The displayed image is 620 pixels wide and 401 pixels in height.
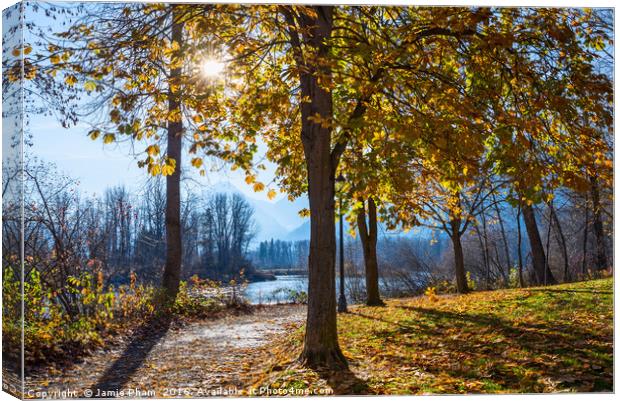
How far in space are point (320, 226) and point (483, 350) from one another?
2.14 meters

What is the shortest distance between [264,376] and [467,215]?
7240 mm

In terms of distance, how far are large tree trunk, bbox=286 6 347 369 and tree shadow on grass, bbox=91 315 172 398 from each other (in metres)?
1.80

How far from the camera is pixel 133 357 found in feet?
19.8

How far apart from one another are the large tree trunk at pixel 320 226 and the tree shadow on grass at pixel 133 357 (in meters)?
1.80

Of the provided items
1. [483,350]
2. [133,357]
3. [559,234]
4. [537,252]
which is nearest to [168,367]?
[133,357]

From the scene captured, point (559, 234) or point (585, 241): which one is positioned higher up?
point (559, 234)

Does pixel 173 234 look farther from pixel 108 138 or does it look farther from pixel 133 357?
pixel 108 138

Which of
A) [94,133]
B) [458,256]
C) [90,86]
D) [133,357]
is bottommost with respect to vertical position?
[133,357]

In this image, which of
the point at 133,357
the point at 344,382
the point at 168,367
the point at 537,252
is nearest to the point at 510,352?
the point at 344,382

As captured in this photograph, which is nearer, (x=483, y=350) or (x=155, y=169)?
(x=155, y=169)

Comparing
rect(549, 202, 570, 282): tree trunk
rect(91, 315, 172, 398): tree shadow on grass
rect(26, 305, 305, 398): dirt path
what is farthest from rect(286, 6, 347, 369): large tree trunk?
rect(549, 202, 570, 282): tree trunk

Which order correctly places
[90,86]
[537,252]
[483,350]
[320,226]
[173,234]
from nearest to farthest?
1. [90,86]
2. [320,226]
3. [483,350]
4. [173,234]
5. [537,252]

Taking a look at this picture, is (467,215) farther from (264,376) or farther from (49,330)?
(49,330)

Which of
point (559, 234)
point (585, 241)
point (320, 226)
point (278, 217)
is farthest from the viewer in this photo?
point (559, 234)
